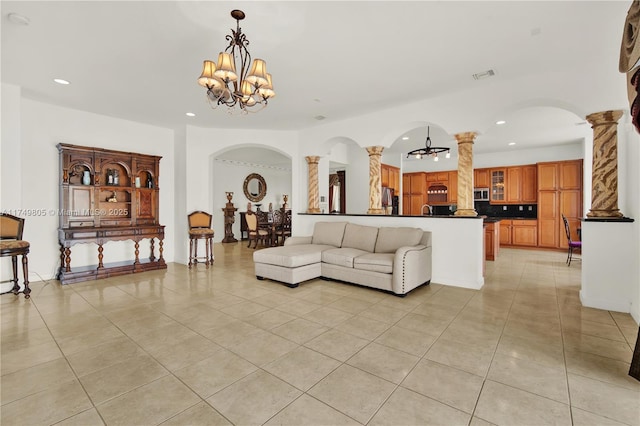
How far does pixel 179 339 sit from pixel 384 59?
142 inches

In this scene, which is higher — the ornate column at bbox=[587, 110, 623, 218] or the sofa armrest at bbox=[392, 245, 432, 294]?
the ornate column at bbox=[587, 110, 623, 218]

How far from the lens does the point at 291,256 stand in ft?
14.2

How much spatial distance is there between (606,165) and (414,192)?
690 centimetres

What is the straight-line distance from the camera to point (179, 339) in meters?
2.64

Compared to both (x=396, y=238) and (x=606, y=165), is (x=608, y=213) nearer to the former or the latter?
(x=606, y=165)

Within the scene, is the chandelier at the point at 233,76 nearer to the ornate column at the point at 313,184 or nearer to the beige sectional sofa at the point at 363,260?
the beige sectional sofa at the point at 363,260

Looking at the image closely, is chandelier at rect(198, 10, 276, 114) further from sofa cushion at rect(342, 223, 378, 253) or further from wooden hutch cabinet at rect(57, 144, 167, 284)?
wooden hutch cabinet at rect(57, 144, 167, 284)

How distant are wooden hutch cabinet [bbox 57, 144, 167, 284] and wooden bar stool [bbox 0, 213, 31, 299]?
59 centimetres

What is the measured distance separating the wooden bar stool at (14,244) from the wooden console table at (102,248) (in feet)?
1.92

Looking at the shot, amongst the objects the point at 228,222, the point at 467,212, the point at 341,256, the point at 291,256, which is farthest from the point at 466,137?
the point at 228,222

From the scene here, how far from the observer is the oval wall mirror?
1055 centimetres

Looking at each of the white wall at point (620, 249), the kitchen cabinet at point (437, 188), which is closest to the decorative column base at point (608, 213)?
the white wall at point (620, 249)

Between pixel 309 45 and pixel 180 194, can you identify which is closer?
pixel 309 45

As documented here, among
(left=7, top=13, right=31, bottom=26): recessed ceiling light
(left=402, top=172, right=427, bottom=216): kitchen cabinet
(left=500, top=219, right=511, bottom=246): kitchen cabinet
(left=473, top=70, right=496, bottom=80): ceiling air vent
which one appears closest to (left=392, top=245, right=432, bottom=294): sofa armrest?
(left=473, top=70, right=496, bottom=80): ceiling air vent
